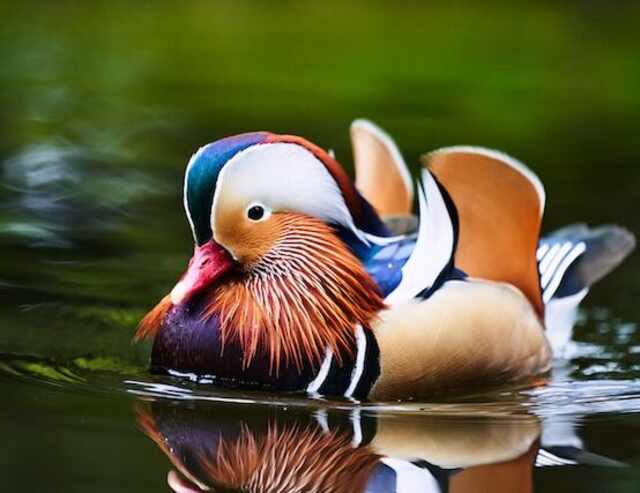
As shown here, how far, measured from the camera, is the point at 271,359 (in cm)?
427

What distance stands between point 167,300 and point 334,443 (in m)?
0.80

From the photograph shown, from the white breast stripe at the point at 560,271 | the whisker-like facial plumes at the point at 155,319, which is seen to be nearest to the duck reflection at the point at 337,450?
the whisker-like facial plumes at the point at 155,319

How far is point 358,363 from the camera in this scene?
4.27 meters

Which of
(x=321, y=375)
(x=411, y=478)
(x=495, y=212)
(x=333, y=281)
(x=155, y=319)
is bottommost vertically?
(x=411, y=478)

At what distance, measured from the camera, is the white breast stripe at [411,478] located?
3.51 meters

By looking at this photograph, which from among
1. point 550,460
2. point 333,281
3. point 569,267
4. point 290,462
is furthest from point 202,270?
point 569,267

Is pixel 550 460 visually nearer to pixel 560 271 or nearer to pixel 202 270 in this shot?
pixel 202 270

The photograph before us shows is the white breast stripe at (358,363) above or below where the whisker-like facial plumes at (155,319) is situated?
below

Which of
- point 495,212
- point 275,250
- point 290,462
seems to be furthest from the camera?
point 495,212

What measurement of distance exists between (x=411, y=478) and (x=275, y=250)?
3.26 feet

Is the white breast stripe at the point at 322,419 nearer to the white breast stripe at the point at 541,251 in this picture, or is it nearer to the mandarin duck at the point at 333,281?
the mandarin duck at the point at 333,281

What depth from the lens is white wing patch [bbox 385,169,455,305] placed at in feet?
14.1

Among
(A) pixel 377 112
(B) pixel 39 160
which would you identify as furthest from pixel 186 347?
(A) pixel 377 112

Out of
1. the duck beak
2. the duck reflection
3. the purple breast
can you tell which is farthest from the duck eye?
the duck reflection
